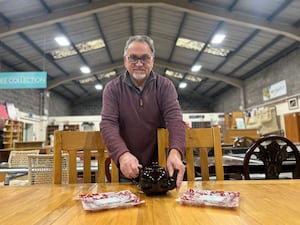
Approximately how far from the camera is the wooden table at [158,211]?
678mm

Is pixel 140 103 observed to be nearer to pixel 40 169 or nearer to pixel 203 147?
pixel 203 147

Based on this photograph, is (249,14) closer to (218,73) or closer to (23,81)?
(218,73)

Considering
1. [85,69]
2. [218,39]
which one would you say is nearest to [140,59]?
[218,39]

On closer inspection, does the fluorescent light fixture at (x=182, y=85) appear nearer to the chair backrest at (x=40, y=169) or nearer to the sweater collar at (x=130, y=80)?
the chair backrest at (x=40, y=169)

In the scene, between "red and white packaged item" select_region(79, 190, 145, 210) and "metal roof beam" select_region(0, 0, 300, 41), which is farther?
"metal roof beam" select_region(0, 0, 300, 41)

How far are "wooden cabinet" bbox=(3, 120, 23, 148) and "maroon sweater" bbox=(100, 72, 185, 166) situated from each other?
27.3 feet

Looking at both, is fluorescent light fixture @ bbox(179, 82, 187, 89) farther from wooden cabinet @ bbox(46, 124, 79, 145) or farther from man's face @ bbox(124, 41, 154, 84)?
man's face @ bbox(124, 41, 154, 84)

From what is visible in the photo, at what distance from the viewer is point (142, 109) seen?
1.39m

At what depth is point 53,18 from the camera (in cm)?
641

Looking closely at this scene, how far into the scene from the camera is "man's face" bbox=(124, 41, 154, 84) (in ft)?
4.38

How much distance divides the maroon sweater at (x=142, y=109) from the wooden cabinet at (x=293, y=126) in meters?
7.19

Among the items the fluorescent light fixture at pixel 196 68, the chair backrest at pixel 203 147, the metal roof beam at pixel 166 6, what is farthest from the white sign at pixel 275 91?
the chair backrest at pixel 203 147

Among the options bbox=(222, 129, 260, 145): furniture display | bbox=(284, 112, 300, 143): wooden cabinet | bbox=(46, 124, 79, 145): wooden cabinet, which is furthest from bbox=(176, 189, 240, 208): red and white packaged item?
bbox=(46, 124, 79, 145): wooden cabinet

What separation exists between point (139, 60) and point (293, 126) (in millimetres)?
7499
